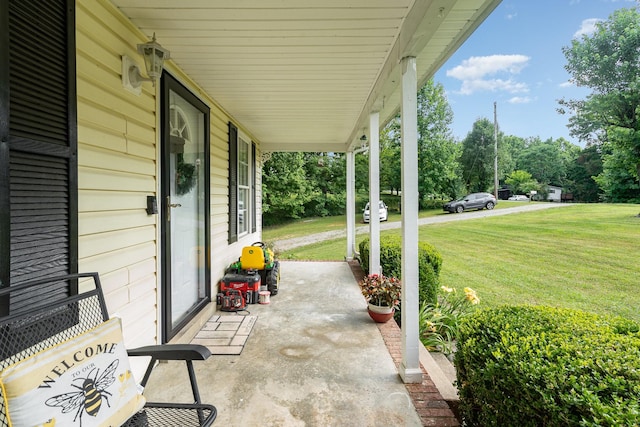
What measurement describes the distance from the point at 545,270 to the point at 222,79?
8.08 meters

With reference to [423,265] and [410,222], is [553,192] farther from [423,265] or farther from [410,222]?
[410,222]

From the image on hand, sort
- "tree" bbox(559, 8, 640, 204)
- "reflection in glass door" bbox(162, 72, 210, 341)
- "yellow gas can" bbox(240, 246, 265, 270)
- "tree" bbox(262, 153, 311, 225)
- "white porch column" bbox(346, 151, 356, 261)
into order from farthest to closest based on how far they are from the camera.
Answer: "tree" bbox(262, 153, 311, 225) → "white porch column" bbox(346, 151, 356, 261) → "tree" bbox(559, 8, 640, 204) → "yellow gas can" bbox(240, 246, 265, 270) → "reflection in glass door" bbox(162, 72, 210, 341)

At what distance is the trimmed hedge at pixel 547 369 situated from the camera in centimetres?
105

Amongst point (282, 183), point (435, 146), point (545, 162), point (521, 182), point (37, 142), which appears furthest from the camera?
point (545, 162)

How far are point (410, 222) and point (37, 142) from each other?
214 centimetres

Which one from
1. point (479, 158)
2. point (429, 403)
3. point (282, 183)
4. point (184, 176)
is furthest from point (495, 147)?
point (429, 403)

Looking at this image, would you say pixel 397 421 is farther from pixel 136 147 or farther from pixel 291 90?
pixel 291 90

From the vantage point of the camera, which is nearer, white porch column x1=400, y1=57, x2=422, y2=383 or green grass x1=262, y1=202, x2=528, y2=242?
white porch column x1=400, y1=57, x2=422, y2=383

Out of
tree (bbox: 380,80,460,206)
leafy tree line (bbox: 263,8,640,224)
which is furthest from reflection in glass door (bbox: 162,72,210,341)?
tree (bbox: 380,80,460,206)

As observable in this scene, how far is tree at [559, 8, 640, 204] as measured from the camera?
535 centimetres

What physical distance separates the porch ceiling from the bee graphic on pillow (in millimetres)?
2020

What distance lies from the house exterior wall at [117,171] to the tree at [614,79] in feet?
22.2

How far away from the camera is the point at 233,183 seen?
473cm

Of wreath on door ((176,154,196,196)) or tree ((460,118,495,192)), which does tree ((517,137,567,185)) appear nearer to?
tree ((460,118,495,192))
